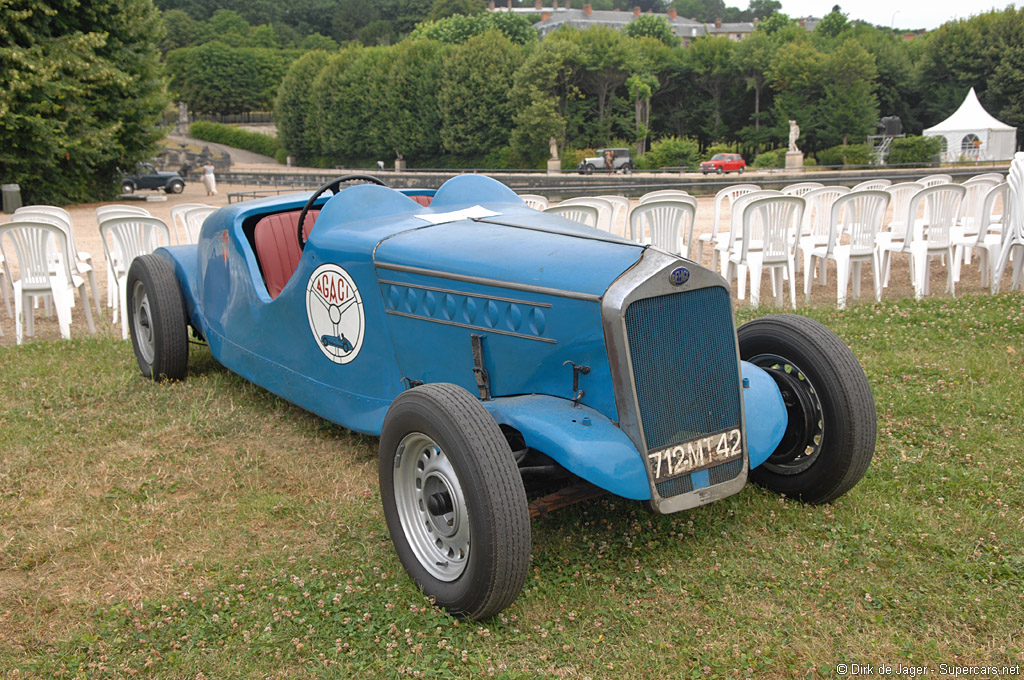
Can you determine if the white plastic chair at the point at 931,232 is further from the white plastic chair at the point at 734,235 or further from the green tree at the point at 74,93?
the green tree at the point at 74,93

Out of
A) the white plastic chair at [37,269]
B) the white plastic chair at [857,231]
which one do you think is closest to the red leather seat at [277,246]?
the white plastic chair at [37,269]

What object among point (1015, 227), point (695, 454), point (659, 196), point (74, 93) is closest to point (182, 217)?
point (659, 196)

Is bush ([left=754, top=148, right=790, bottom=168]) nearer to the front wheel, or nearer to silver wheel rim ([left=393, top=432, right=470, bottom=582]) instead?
the front wheel

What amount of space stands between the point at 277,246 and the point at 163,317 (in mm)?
993

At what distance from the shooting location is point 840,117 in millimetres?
51594

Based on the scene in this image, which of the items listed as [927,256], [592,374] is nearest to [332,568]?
[592,374]

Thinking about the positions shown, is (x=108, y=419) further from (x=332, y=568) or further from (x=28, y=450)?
(x=332, y=568)

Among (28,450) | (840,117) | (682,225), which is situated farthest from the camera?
(840,117)

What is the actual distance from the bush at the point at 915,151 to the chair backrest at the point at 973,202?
31509 mm

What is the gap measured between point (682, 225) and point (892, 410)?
12.0 feet

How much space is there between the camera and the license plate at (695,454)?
288 cm

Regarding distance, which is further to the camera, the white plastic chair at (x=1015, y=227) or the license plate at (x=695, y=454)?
the white plastic chair at (x=1015, y=227)

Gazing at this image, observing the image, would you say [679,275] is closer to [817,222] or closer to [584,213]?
[584,213]

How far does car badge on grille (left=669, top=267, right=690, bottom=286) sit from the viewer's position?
9.32 ft
